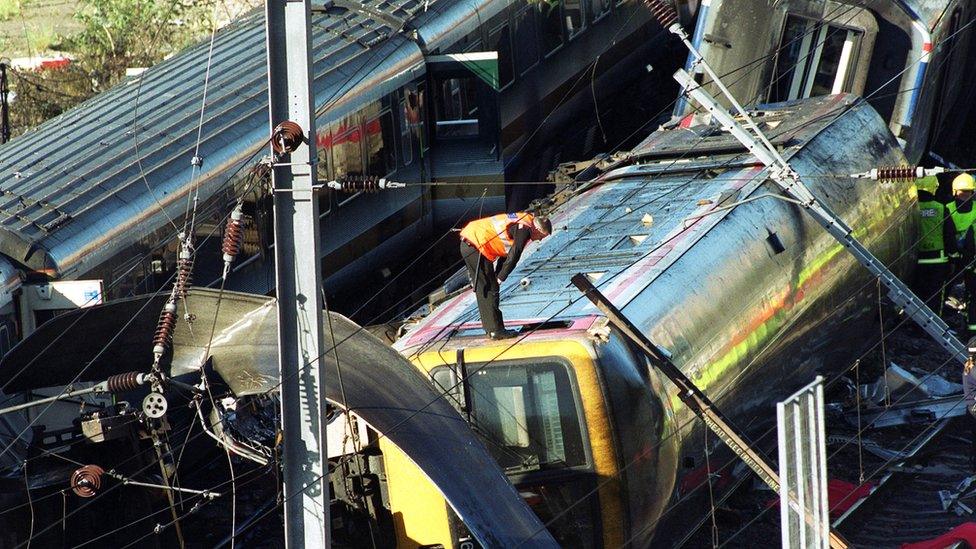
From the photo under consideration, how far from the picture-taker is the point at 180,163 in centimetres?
1384

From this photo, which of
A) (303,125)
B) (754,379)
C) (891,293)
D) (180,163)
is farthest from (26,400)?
(891,293)

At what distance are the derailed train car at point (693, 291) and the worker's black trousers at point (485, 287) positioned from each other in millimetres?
174

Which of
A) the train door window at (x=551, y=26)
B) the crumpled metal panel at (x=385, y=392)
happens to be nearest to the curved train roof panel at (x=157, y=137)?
the train door window at (x=551, y=26)

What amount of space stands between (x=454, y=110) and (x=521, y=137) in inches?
49.4

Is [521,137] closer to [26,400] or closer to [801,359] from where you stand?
[801,359]

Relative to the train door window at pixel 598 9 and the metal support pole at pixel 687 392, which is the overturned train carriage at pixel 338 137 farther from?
the metal support pole at pixel 687 392

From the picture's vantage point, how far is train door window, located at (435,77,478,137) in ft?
56.2

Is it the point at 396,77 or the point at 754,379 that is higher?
the point at 396,77

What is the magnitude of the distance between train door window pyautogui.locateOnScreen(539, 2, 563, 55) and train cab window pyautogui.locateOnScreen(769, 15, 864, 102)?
2989mm

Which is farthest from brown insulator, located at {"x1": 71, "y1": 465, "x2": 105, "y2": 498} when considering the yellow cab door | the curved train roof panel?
the curved train roof panel

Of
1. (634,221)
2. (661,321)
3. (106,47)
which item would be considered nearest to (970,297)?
(634,221)

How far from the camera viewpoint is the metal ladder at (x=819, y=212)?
1220 centimetres

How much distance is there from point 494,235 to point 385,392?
1941 millimetres

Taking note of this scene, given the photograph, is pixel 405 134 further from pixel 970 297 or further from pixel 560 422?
pixel 560 422
